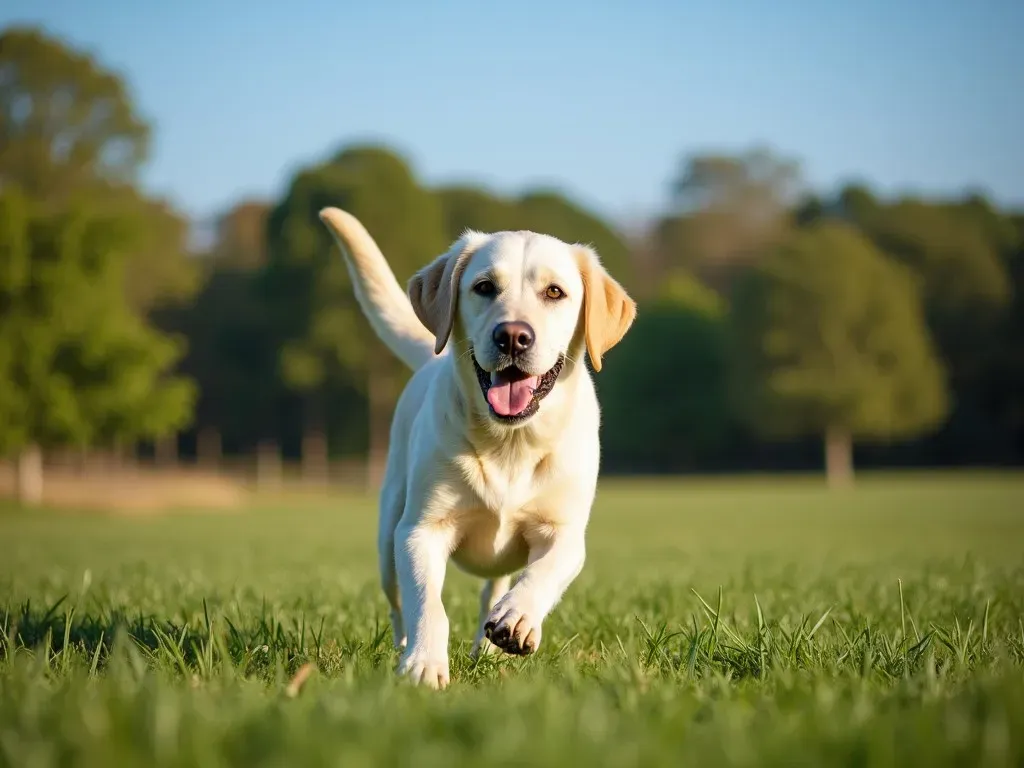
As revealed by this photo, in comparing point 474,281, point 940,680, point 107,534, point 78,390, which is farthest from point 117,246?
point 940,680

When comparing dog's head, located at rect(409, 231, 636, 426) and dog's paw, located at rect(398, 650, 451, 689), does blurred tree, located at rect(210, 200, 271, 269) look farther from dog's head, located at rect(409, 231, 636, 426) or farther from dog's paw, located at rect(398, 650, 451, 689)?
dog's paw, located at rect(398, 650, 451, 689)

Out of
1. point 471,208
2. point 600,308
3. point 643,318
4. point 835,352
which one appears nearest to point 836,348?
point 835,352

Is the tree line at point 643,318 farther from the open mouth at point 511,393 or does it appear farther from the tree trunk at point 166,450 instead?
the open mouth at point 511,393

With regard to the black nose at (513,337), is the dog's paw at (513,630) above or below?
below

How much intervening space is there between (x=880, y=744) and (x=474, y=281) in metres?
2.56

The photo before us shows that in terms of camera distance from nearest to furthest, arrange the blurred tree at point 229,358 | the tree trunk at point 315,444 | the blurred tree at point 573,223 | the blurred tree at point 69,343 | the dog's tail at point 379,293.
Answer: the dog's tail at point 379,293 → the blurred tree at point 69,343 → the tree trunk at point 315,444 → the blurred tree at point 229,358 → the blurred tree at point 573,223

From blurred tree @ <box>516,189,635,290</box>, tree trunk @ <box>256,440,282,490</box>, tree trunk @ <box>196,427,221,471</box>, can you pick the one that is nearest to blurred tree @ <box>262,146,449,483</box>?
tree trunk @ <box>256,440,282,490</box>

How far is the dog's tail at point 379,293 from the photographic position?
5.33 m

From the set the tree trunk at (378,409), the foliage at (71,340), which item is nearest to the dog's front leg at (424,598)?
the foliage at (71,340)

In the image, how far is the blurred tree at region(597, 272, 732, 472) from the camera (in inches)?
1953

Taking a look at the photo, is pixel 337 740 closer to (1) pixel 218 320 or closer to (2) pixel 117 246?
(2) pixel 117 246

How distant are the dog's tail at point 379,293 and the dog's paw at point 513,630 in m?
2.33

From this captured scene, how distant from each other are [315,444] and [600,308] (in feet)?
147

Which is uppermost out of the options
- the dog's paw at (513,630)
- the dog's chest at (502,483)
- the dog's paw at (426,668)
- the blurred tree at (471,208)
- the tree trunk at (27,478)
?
the blurred tree at (471,208)
